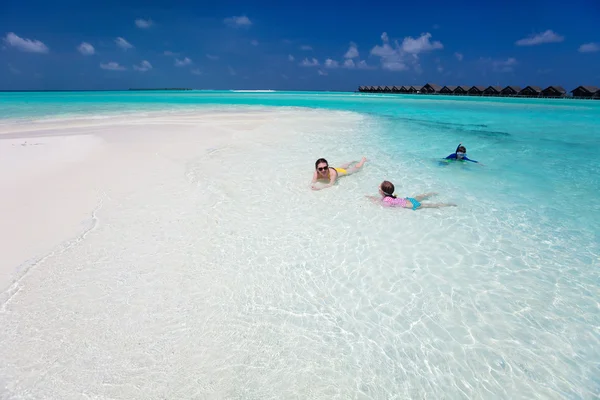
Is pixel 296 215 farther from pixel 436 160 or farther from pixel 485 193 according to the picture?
pixel 436 160

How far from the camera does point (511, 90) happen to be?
7044 centimetres

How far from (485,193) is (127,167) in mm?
7856

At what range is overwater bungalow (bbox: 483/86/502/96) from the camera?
72287 mm

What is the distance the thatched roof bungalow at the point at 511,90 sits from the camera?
229ft

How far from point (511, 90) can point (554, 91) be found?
8.12 metres

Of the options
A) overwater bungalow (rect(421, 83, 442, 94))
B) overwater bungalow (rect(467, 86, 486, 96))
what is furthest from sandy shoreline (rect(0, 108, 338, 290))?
overwater bungalow (rect(421, 83, 442, 94))

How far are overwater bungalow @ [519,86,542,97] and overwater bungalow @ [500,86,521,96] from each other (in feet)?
3.45

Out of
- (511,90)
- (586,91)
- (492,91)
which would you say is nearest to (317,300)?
(586,91)

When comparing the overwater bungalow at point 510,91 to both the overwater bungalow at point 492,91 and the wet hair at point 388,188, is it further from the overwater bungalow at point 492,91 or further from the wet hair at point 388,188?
the wet hair at point 388,188

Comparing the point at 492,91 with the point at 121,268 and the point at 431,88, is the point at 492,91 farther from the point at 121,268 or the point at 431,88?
the point at 121,268

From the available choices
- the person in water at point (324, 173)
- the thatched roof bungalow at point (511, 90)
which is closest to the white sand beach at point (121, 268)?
the person in water at point (324, 173)

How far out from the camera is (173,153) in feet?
29.3

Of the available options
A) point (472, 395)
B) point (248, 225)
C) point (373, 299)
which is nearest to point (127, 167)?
point (248, 225)

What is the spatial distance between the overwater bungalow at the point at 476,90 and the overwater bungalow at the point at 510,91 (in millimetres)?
4055
